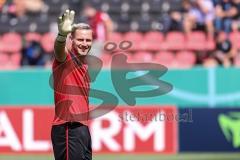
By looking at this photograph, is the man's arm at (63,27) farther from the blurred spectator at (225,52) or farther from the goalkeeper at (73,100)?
the blurred spectator at (225,52)

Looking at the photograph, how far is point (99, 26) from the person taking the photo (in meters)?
15.0

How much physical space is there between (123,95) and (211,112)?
1.62 meters

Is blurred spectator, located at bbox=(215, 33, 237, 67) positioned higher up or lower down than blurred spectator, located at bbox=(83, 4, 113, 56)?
lower down

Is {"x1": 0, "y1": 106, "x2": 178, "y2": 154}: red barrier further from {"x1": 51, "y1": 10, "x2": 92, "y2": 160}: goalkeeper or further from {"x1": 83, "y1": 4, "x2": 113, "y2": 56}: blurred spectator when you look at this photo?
{"x1": 51, "y1": 10, "x2": 92, "y2": 160}: goalkeeper

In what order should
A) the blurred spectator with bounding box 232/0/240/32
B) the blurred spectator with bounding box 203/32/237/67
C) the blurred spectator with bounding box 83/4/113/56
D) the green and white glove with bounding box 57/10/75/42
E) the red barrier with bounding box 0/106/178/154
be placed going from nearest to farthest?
the green and white glove with bounding box 57/10/75/42 → the red barrier with bounding box 0/106/178/154 → the blurred spectator with bounding box 83/4/113/56 → the blurred spectator with bounding box 203/32/237/67 → the blurred spectator with bounding box 232/0/240/32

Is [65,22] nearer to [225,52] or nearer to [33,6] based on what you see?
[225,52]

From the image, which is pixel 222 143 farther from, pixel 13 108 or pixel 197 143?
pixel 13 108

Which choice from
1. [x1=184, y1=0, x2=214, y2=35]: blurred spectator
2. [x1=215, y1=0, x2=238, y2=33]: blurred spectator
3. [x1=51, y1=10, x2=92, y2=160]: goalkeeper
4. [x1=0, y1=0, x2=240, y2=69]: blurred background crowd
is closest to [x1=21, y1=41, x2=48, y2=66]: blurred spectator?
[x1=0, y1=0, x2=240, y2=69]: blurred background crowd

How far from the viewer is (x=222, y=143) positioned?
12258 millimetres

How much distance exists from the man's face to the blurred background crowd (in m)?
7.77

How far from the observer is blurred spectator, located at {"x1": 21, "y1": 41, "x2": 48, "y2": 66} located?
14891 millimetres

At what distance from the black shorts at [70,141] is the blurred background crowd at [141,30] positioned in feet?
25.4

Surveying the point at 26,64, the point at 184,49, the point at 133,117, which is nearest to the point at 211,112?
the point at 133,117

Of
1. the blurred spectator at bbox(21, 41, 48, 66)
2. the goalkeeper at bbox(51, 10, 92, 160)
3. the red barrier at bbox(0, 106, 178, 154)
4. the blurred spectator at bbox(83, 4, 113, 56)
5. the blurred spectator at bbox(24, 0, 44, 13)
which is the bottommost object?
the red barrier at bbox(0, 106, 178, 154)
